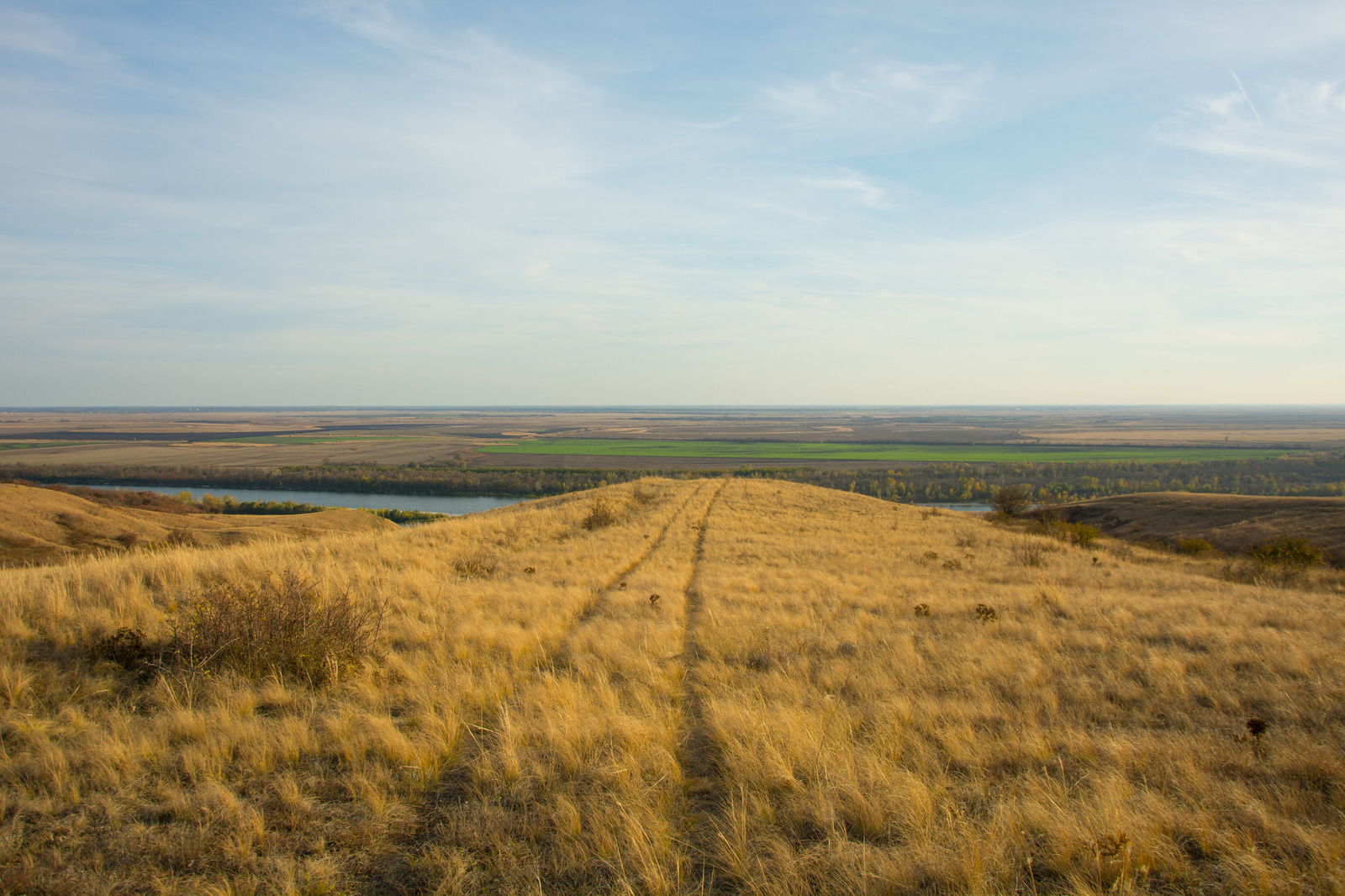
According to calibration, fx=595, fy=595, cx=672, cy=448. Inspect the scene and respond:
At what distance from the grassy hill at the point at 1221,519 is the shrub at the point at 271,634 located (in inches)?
1485

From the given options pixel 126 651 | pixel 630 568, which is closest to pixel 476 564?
pixel 630 568

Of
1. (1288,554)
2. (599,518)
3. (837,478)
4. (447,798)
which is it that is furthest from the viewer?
(837,478)

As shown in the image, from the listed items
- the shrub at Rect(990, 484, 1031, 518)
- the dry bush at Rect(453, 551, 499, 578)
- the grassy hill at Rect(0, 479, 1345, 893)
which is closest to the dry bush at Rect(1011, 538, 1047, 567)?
the grassy hill at Rect(0, 479, 1345, 893)

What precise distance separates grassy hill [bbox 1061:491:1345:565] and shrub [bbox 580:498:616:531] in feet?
104

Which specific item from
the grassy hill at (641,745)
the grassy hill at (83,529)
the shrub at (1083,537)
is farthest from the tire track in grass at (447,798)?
the shrub at (1083,537)

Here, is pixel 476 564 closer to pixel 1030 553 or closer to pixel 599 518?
pixel 599 518

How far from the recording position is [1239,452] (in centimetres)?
15350

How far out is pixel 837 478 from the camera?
4562 inches

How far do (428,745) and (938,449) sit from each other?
19119 centimetres

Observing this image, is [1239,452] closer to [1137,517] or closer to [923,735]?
[1137,517]

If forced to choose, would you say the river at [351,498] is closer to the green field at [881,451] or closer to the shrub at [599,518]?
the green field at [881,451]

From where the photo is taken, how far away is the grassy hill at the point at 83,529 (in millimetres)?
22016

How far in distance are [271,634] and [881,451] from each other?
17976 centimetres

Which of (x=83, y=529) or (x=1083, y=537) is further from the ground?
(x=83, y=529)
